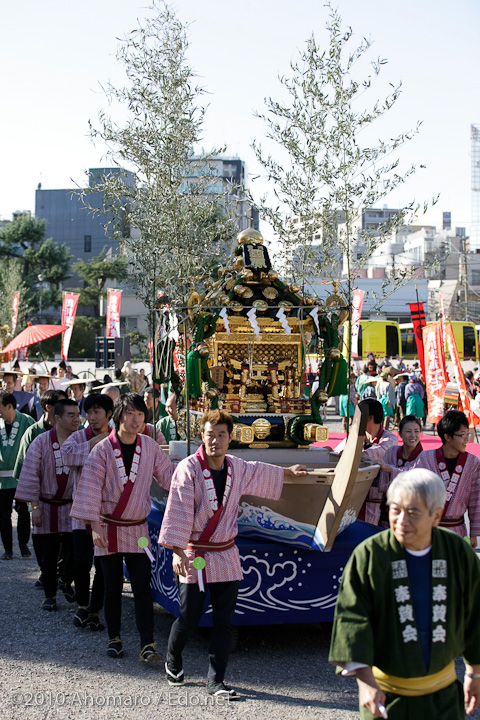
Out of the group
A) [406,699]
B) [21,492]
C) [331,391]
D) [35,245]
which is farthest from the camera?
[35,245]

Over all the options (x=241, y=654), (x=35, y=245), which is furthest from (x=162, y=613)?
(x=35, y=245)

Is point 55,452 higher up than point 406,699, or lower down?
higher up

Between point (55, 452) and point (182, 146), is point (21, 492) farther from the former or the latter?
point (182, 146)

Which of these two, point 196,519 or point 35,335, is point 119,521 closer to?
point 196,519

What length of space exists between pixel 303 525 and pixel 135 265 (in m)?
8.57

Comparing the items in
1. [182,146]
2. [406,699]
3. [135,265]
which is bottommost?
[406,699]

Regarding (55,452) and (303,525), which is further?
(55,452)

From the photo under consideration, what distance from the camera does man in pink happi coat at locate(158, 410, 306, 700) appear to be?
181 inches

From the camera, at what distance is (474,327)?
33.3 meters

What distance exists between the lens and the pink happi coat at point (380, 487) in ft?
19.6

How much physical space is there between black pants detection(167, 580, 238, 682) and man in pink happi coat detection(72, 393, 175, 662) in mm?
448

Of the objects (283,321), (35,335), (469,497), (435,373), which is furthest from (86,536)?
(35,335)

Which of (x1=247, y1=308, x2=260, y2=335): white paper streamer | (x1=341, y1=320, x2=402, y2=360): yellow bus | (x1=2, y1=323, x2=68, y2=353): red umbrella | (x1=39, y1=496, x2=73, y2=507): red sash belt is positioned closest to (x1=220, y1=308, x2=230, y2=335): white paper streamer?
(x1=247, y1=308, x2=260, y2=335): white paper streamer

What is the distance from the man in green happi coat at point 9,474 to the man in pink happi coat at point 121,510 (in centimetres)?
311
